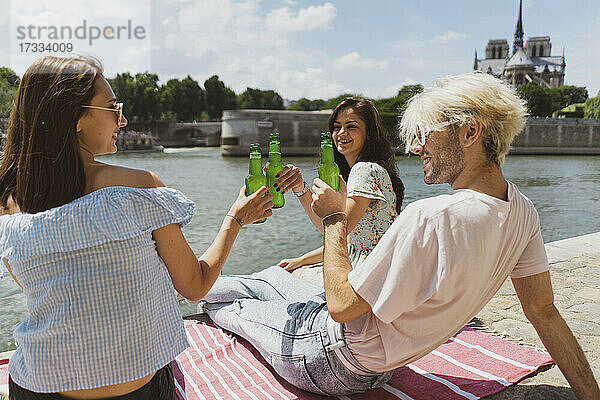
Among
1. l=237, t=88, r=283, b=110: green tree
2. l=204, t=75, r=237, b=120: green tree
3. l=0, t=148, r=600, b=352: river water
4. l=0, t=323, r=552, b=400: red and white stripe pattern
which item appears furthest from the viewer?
l=237, t=88, r=283, b=110: green tree

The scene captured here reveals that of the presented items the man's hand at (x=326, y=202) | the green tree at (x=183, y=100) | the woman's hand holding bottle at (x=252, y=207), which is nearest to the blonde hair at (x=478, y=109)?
the man's hand at (x=326, y=202)

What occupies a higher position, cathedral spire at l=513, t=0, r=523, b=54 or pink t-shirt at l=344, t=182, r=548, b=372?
cathedral spire at l=513, t=0, r=523, b=54

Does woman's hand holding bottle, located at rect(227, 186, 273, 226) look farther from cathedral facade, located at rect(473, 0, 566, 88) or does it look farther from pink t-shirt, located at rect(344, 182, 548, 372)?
cathedral facade, located at rect(473, 0, 566, 88)

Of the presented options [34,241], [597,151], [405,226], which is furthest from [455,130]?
[597,151]

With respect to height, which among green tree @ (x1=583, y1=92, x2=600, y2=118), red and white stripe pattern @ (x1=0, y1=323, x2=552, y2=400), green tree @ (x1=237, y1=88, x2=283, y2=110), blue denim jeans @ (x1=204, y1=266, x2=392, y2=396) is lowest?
red and white stripe pattern @ (x1=0, y1=323, x2=552, y2=400)

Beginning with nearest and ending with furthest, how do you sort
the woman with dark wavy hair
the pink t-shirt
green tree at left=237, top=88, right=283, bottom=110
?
the pink t-shirt < the woman with dark wavy hair < green tree at left=237, top=88, right=283, bottom=110

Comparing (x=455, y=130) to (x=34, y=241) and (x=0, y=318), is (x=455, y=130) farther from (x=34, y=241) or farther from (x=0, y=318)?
(x=0, y=318)

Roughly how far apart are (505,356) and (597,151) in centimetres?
4538

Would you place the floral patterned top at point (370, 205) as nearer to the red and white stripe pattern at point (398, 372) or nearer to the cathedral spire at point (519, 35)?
the red and white stripe pattern at point (398, 372)

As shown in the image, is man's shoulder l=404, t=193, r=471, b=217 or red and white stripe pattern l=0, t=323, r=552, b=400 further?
red and white stripe pattern l=0, t=323, r=552, b=400

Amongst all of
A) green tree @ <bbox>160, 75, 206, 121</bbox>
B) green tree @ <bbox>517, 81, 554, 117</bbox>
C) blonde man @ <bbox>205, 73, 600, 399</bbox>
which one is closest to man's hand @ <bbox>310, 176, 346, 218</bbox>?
blonde man @ <bbox>205, 73, 600, 399</bbox>

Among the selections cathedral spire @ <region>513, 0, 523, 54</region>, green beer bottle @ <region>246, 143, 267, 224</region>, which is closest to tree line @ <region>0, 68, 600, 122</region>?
cathedral spire @ <region>513, 0, 523, 54</region>

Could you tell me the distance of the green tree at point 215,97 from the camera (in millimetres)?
67750

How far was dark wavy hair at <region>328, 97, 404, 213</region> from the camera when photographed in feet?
9.29
